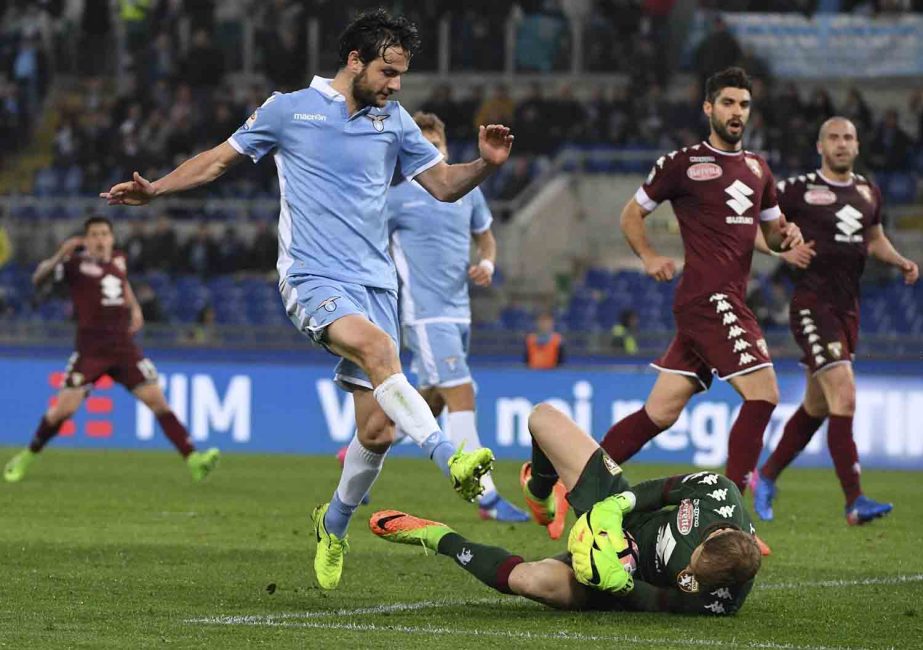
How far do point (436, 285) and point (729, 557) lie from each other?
531 cm

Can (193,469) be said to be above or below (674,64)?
below

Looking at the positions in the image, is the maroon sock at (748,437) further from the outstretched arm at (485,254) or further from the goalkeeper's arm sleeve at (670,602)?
the goalkeeper's arm sleeve at (670,602)

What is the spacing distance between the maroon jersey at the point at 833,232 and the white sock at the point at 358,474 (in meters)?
4.40

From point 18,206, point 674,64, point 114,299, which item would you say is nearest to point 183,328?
point 114,299

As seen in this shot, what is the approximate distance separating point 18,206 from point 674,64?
9942 millimetres

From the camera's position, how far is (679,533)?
21.9 ft

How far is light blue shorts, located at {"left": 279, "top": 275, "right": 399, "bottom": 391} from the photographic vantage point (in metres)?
7.44

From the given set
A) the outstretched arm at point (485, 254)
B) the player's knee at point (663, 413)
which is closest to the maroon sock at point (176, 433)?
the outstretched arm at point (485, 254)

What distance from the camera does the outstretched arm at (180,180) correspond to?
23.9 feet

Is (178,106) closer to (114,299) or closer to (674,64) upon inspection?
(674,64)

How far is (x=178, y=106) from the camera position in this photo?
2797 cm

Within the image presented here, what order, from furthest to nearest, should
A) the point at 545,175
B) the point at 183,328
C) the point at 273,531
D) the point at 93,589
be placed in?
1. the point at 545,175
2. the point at 183,328
3. the point at 273,531
4. the point at 93,589

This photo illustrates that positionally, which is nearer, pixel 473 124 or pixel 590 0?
pixel 473 124

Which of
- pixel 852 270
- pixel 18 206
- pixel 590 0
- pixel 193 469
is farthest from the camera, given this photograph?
pixel 590 0
